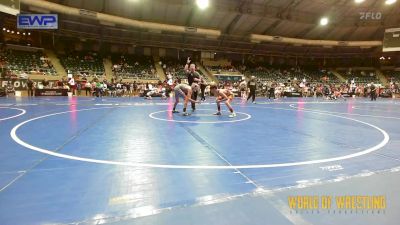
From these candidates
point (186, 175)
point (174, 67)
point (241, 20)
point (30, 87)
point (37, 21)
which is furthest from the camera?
point (174, 67)

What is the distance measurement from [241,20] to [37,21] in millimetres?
23122

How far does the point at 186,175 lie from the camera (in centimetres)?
415

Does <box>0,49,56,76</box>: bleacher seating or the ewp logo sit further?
<box>0,49,56,76</box>: bleacher seating

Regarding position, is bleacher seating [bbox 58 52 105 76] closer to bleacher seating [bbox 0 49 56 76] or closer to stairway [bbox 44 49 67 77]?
stairway [bbox 44 49 67 77]

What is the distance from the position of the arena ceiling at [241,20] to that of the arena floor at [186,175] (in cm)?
2569

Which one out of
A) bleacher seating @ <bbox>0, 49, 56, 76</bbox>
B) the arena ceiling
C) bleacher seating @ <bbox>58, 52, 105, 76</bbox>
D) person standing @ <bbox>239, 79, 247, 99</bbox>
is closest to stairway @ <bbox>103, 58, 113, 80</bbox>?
bleacher seating @ <bbox>58, 52, 105, 76</bbox>

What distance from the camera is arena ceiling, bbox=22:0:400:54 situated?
31.4m

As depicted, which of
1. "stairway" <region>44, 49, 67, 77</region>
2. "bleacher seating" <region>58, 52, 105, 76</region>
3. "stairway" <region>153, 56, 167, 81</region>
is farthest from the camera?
"stairway" <region>153, 56, 167, 81</region>

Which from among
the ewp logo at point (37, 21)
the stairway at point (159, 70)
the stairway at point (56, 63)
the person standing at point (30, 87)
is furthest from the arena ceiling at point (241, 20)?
the person standing at point (30, 87)

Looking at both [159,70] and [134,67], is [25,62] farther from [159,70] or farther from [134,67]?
[159,70]

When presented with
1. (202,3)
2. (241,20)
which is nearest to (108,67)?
(202,3)

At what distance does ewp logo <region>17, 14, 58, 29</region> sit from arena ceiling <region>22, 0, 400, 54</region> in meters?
1.17

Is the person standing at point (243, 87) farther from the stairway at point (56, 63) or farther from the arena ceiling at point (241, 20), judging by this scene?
the stairway at point (56, 63)

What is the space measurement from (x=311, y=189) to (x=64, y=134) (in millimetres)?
5930
